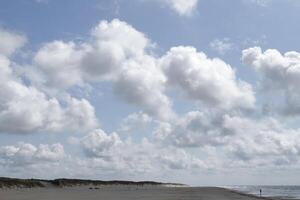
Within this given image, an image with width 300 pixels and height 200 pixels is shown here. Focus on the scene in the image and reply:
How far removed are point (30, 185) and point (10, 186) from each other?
68.1 feet

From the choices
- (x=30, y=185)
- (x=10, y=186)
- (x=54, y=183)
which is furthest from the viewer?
(x=54, y=183)

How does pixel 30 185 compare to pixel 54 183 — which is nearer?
pixel 30 185

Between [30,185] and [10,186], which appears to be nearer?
[10,186]

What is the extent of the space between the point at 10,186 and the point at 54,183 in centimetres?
5112

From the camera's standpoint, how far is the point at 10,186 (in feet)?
450

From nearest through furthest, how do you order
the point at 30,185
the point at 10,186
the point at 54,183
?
the point at 10,186 < the point at 30,185 < the point at 54,183

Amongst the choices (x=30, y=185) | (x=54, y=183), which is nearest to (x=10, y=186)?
(x=30, y=185)

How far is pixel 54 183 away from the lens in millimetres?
187750

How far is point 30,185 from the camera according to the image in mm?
157750

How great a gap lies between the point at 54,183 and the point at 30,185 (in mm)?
30366

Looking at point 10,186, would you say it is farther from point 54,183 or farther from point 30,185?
point 54,183

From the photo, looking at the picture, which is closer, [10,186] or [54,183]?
[10,186]
